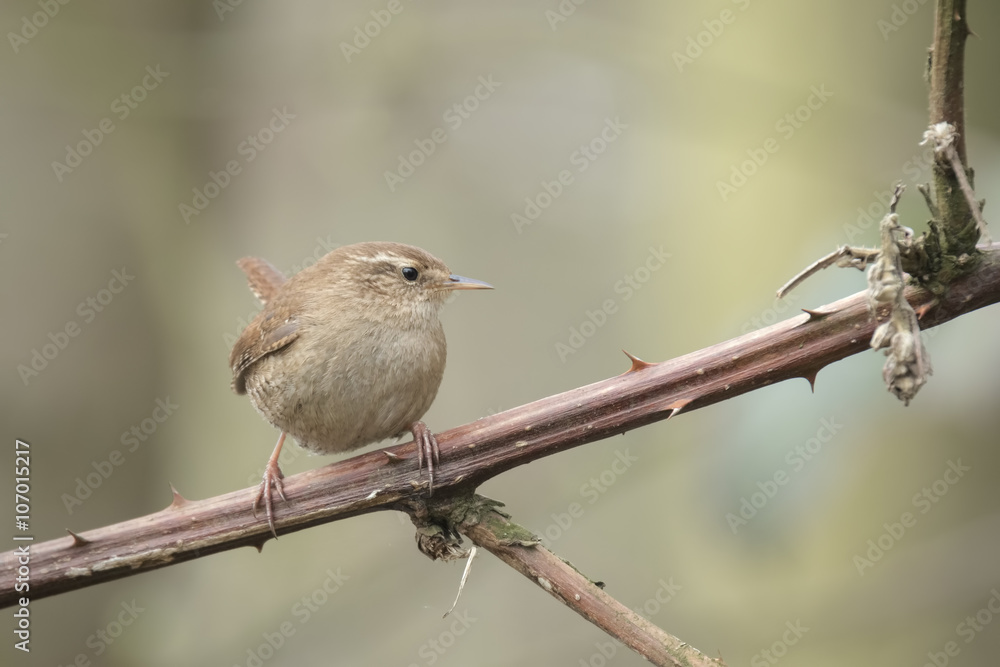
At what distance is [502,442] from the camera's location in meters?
2.15

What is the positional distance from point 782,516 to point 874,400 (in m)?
0.43

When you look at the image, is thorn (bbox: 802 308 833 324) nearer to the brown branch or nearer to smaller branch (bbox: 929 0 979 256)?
the brown branch

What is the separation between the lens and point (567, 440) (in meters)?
2.09

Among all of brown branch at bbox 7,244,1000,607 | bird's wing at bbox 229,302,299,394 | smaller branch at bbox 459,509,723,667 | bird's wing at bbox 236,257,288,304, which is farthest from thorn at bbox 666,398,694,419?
bird's wing at bbox 236,257,288,304

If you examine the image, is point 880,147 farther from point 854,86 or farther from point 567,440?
point 567,440

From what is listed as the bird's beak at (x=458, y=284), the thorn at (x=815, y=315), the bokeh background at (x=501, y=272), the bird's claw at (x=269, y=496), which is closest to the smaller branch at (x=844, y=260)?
the thorn at (x=815, y=315)

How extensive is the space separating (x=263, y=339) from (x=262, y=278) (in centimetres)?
90

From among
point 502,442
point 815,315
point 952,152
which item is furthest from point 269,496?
point 952,152

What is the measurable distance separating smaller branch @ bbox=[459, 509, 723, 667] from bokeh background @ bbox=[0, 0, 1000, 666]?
71 centimetres

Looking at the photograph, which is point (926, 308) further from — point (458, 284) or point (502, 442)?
point (458, 284)

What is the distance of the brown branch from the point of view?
1.91m

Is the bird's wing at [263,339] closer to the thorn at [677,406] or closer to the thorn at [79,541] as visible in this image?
the thorn at [79,541]

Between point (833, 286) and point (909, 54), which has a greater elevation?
point (909, 54)

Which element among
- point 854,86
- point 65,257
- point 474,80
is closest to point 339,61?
point 474,80
